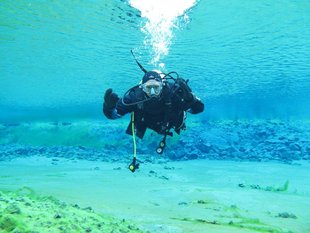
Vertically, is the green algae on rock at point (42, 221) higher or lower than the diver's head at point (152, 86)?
lower

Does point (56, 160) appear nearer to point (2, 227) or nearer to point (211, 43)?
point (211, 43)

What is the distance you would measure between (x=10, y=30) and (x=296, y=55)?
1866 centimetres

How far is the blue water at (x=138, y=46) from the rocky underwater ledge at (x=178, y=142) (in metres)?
4.68

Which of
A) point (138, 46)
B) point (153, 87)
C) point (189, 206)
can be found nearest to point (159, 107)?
point (153, 87)

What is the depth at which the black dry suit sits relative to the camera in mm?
4918

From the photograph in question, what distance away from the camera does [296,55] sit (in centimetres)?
2050

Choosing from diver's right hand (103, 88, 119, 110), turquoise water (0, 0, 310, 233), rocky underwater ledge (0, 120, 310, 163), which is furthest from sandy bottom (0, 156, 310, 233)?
rocky underwater ledge (0, 120, 310, 163)

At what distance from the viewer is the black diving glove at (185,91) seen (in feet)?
15.8

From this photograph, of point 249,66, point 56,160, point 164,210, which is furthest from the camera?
point 249,66

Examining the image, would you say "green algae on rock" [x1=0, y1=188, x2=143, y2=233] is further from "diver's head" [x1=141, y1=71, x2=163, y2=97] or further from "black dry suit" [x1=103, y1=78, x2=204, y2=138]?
"diver's head" [x1=141, y1=71, x2=163, y2=97]

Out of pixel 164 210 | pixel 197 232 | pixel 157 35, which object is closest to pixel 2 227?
pixel 197 232

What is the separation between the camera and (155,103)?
4930mm

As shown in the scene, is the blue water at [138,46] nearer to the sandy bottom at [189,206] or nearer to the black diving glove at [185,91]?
the sandy bottom at [189,206]

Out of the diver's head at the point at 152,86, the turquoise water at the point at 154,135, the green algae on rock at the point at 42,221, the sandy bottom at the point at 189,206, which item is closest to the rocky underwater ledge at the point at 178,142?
the turquoise water at the point at 154,135
